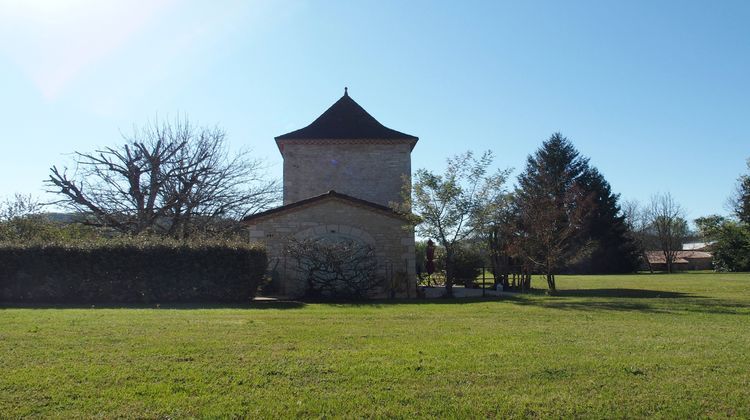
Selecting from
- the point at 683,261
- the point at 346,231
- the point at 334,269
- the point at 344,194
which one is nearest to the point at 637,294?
the point at 346,231

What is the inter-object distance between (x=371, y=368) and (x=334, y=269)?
11.1m

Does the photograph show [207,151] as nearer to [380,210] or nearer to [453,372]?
[380,210]

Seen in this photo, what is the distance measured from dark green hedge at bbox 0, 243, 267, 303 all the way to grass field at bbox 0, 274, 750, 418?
19.4ft

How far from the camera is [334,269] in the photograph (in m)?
16.8

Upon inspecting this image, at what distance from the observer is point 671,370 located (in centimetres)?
579

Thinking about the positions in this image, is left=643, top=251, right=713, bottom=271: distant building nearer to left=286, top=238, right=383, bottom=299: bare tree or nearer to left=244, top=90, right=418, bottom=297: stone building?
left=244, top=90, right=418, bottom=297: stone building

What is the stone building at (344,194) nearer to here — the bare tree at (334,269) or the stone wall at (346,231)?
the stone wall at (346,231)

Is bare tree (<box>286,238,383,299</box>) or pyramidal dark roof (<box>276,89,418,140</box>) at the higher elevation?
pyramidal dark roof (<box>276,89,418,140</box>)

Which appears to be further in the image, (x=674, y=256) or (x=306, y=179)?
(x=674, y=256)

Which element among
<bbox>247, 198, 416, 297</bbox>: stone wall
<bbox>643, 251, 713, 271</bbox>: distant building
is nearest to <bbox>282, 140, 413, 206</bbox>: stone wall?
<bbox>247, 198, 416, 297</bbox>: stone wall

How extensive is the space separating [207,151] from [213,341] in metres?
23.6

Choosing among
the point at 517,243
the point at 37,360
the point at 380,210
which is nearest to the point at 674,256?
the point at 517,243

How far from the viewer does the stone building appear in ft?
63.0

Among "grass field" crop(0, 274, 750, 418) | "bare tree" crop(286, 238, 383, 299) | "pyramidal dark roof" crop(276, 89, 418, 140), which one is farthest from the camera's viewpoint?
"pyramidal dark roof" crop(276, 89, 418, 140)
